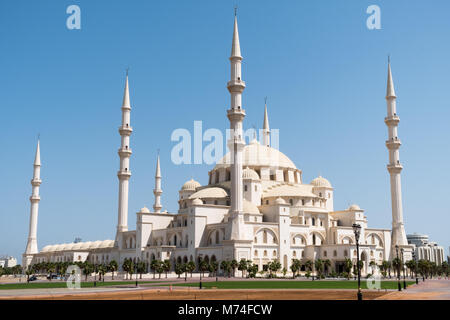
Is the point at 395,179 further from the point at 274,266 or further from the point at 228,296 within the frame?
the point at 228,296

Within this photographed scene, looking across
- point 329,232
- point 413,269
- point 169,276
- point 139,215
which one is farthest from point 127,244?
point 413,269

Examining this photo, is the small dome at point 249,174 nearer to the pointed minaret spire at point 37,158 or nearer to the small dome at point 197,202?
the small dome at point 197,202

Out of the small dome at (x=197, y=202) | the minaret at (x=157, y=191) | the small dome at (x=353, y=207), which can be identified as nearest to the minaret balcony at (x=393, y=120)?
the small dome at (x=353, y=207)

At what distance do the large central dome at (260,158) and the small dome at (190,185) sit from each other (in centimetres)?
468

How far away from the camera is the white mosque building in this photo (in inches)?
2584

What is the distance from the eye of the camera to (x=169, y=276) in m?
67.6

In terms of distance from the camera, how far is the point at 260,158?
288 ft

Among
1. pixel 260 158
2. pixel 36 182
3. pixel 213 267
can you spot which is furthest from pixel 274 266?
pixel 36 182

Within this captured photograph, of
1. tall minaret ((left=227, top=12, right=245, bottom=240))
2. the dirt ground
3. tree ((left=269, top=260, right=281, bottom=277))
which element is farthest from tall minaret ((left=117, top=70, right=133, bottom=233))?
the dirt ground

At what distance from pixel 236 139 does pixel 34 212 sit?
162 feet

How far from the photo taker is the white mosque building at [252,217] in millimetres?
65625

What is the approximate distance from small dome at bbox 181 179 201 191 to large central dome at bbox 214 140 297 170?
15.3ft

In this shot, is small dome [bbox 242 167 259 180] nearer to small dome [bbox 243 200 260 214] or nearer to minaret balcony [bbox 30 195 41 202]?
small dome [bbox 243 200 260 214]
